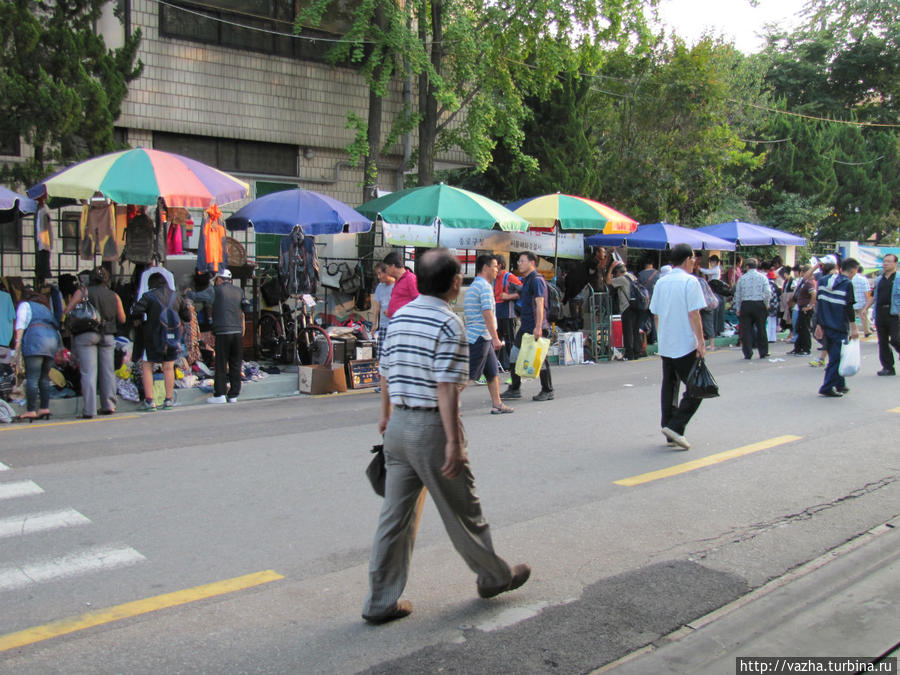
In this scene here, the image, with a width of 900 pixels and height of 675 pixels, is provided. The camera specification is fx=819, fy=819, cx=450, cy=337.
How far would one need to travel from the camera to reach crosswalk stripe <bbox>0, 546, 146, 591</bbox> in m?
4.73

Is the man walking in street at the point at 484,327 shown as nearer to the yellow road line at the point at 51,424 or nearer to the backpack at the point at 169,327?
the backpack at the point at 169,327

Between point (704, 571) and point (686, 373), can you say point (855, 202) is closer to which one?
point (686, 373)

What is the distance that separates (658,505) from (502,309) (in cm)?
611

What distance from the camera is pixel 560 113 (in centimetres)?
1916

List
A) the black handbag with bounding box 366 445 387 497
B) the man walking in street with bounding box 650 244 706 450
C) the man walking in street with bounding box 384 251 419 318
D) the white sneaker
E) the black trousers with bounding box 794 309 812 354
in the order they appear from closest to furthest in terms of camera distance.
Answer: the black handbag with bounding box 366 445 387 497
the man walking in street with bounding box 650 244 706 450
the white sneaker
the man walking in street with bounding box 384 251 419 318
the black trousers with bounding box 794 309 812 354

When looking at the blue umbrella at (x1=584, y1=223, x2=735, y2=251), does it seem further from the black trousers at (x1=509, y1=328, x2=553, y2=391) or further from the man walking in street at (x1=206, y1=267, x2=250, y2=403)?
the man walking in street at (x1=206, y1=267, x2=250, y2=403)

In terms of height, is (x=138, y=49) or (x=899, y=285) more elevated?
(x=138, y=49)

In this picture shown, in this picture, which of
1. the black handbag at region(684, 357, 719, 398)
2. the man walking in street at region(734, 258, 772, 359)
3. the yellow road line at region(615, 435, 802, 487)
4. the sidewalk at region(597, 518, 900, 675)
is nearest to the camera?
the sidewalk at region(597, 518, 900, 675)

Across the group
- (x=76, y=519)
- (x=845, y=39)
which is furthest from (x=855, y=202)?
(x=76, y=519)

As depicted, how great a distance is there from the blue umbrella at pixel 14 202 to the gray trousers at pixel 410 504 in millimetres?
8507

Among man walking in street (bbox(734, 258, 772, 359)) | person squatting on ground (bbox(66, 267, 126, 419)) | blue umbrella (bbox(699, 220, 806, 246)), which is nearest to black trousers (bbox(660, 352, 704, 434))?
person squatting on ground (bbox(66, 267, 126, 419))

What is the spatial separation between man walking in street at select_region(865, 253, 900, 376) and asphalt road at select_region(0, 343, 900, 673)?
350 cm

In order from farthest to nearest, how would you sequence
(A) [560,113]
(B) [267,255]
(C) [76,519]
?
(A) [560,113], (B) [267,255], (C) [76,519]

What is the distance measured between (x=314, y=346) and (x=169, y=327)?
2705mm
